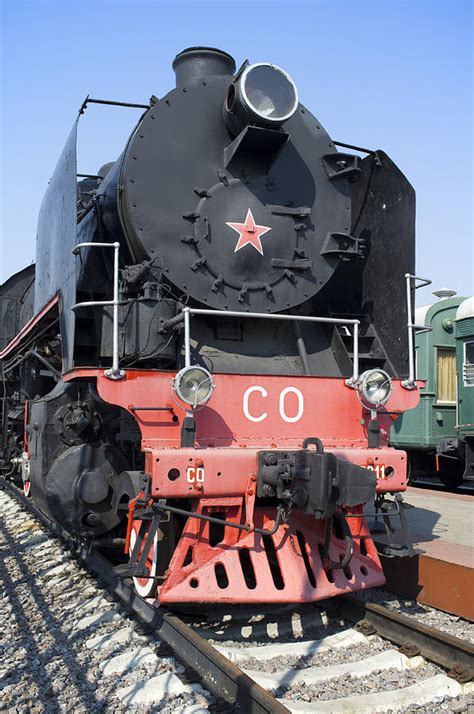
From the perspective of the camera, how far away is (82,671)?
361 cm

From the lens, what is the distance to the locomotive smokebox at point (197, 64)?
532 cm

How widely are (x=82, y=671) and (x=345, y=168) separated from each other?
13.2ft

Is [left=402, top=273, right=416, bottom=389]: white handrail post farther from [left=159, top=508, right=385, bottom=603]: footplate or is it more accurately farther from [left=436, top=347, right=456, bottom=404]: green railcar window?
[left=436, top=347, right=456, bottom=404]: green railcar window

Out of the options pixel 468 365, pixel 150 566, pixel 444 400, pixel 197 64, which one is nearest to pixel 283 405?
pixel 150 566

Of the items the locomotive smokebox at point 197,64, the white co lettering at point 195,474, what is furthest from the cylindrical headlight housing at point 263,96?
the white co lettering at point 195,474

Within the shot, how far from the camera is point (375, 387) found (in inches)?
184

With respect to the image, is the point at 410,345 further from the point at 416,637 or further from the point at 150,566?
the point at 150,566

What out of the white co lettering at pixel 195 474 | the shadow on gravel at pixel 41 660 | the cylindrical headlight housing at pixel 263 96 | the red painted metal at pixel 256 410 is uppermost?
the cylindrical headlight housing at pixel 263 96

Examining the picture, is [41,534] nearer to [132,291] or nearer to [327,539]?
[132,291]

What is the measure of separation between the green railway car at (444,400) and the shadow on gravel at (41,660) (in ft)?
26.4

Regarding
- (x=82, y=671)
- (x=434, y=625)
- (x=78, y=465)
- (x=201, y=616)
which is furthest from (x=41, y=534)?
(x=434, y=625)

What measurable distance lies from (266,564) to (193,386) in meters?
1.15

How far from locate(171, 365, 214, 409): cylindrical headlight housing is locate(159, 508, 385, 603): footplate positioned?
0.72m

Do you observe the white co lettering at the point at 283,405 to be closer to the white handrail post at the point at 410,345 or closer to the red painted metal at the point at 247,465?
the red painted metal at the point at 247,465
